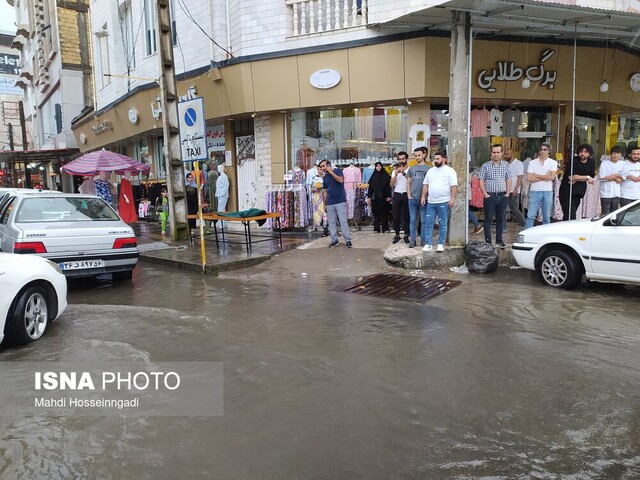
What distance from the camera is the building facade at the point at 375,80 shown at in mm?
11586

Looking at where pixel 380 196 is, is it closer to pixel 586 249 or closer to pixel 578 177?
pixel 578 177

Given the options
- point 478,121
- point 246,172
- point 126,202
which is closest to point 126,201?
point 126,202

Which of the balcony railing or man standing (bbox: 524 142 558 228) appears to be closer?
A: man standing (bbox: 524 142 558 228)

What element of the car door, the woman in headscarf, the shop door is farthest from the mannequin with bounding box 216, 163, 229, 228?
the car door

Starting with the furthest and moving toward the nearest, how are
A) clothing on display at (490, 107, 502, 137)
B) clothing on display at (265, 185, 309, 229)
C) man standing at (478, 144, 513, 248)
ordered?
clothing on display at (265, 185, 309, 229) → clothing on display at (490, 107, 502, 137) → man standing at (478, 144, 513, 248)

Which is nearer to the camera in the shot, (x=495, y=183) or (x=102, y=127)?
(x=495, y=183)

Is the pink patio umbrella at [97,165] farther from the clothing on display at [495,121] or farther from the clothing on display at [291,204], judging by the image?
the clothing on display at [495,121]

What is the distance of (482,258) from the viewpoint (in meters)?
8.73

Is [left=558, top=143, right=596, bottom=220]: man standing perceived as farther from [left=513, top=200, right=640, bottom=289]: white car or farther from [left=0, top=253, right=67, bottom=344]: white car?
[left=0, top=253, right=67, bottom=344]: white car

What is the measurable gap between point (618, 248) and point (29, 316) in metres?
7.21

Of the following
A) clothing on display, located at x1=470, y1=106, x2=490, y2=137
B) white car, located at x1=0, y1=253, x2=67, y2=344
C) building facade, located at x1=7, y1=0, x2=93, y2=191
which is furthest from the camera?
building facade, located at x1=7, y1=0, x2=93, y2=191

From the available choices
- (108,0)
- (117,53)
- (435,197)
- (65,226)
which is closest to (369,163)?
(435,197)

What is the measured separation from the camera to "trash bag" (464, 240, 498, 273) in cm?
872

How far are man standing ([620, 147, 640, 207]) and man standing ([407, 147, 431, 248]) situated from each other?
364cm
